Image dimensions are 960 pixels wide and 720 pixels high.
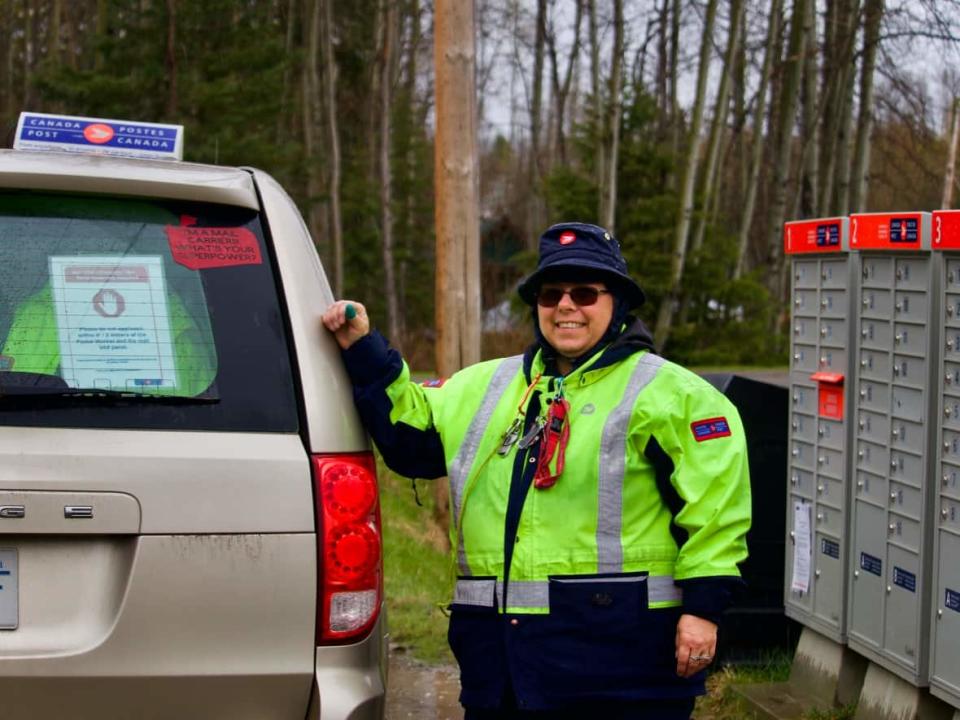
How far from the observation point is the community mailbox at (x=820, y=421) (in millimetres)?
4930

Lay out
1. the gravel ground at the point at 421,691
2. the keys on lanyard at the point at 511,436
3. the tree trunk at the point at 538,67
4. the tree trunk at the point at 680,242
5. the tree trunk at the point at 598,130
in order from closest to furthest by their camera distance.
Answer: the keys on lanyard at the point at 511,436
the gravel ground at the point at 421,691
the tree trunk at the point at 598,130
the tree trunk at the point at 680,242
the tree trunk at the point at 538,67

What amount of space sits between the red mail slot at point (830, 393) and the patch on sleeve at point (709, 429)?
1881 millimetres

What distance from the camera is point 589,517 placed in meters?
3.21

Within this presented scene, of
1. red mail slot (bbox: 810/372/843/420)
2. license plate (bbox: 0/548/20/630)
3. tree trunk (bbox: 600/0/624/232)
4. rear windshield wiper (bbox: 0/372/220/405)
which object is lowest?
license plate (bbox: 0/548/20/630)

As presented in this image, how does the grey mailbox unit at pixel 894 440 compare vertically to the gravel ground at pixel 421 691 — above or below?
above

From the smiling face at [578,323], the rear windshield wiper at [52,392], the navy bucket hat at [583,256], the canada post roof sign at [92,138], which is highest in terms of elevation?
the canada post roof sign at [92,138]

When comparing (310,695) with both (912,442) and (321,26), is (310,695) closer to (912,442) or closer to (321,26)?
(912,442)

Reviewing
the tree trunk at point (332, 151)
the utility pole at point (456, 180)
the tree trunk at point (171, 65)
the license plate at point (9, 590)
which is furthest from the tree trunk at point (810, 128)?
the license plate at point (9, 590)

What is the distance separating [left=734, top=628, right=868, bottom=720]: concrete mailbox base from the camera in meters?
5.08

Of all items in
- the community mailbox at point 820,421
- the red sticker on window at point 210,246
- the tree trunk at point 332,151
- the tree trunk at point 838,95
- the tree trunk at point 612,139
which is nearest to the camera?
the red sticker on window at point 210,246

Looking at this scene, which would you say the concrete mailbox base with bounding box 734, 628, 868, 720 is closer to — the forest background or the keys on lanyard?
the keys on lanyard

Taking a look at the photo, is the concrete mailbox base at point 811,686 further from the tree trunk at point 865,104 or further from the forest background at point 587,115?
the tree trunk at point 865,104

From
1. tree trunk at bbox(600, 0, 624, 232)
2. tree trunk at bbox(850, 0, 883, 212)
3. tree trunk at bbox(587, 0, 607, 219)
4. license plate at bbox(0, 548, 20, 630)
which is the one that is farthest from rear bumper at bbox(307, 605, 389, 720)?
tree trunk at bbox(850, 0, 883, 212)

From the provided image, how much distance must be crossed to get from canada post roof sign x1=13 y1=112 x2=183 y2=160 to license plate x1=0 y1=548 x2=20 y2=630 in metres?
1.08
